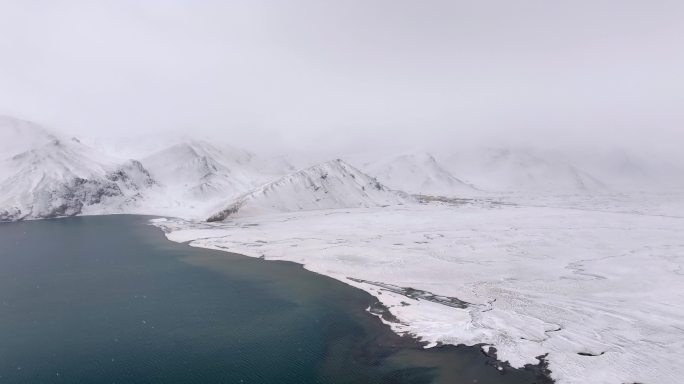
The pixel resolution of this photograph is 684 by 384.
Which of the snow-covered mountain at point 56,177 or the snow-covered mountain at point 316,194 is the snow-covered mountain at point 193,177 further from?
the snow-covered mountain at point 316,194

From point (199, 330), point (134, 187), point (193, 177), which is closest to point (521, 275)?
point (199, 330)

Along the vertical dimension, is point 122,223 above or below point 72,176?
below

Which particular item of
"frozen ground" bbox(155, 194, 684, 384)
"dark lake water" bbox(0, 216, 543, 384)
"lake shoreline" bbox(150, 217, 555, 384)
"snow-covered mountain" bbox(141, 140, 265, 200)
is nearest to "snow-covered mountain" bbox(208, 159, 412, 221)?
"frozen ground" bbox(155, 194, 684, 384)

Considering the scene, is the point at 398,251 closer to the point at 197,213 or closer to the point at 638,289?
the point at 638,289

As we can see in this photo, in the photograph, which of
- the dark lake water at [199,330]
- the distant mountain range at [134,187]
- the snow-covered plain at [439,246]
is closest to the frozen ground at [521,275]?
the snow-covered plain at [439,246]

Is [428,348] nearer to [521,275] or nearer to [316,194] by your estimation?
[521,275]

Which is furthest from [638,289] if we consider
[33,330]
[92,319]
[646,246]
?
[33,330]

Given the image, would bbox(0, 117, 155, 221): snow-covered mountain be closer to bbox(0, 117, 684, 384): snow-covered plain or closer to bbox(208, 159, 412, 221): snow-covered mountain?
bbox(0, 117, 684, 384): snow-covered plain
